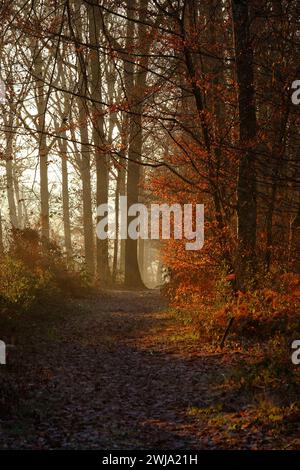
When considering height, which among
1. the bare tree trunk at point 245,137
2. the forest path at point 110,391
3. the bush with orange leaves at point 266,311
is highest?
the bare tree trunk at point 245,137

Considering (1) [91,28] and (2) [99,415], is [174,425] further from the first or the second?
(1) [91,28]

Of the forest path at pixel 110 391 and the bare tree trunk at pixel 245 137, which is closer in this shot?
the forest path at pixel 110 391

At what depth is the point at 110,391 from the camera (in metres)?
7.63

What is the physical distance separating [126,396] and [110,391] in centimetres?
33

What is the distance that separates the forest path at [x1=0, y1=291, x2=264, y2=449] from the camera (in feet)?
19.0

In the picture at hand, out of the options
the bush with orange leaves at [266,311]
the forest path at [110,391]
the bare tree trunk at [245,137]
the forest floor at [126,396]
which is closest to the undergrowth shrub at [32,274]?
the forest floor at [126,396]

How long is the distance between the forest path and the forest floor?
0.04 ft

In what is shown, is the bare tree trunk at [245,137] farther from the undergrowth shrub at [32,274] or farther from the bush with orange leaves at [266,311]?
the undergrowth shrub at [32,274]

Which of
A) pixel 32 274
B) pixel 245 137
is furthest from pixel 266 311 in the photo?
pixel 32 274

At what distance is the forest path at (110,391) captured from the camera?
580cm

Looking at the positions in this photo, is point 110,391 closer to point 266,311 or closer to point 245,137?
point 266,311

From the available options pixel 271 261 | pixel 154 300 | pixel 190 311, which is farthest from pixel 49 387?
pixel 154 300

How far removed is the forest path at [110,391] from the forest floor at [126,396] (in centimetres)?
1
